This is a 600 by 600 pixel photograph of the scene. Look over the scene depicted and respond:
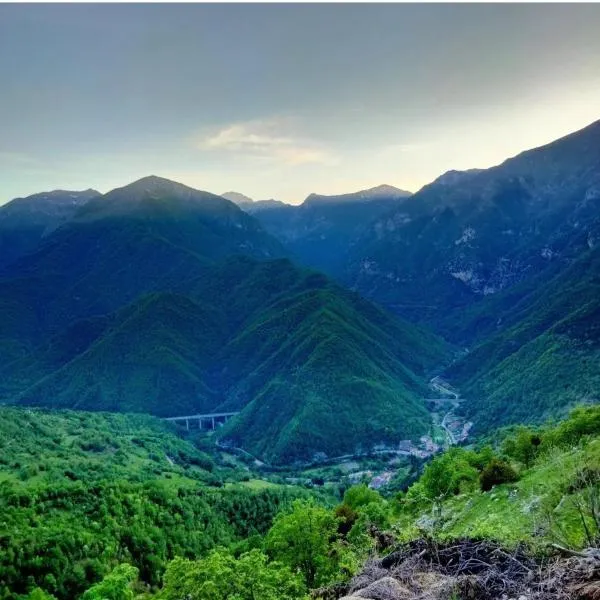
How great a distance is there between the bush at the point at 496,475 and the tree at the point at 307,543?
49.9ft

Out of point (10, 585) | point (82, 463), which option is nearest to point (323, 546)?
point (10, 585)

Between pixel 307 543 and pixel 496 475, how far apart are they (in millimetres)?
19263

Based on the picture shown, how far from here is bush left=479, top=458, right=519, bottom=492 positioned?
55.2 meters

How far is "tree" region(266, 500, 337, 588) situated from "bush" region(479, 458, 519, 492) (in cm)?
1522

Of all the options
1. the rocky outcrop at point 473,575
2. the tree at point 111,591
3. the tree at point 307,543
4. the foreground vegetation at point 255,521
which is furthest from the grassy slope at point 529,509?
the tree at point 111,591

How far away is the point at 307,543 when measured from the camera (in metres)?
53.4

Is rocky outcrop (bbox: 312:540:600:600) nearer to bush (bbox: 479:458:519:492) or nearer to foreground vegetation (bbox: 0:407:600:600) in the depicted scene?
foreground vegetation (bbox: 0:407:600:600)

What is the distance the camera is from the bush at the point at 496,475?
181 feet

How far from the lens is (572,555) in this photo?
2006 cm

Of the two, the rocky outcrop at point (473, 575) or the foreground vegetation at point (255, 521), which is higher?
the rocky outcrop at point (473, 575)

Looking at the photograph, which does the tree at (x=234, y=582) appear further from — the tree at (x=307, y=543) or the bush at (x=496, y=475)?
the bush at (x=496, y=475)

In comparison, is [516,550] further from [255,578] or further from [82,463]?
[82,463]

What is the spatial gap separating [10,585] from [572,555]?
2315 inches

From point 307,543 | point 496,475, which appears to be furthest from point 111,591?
point 496,475
